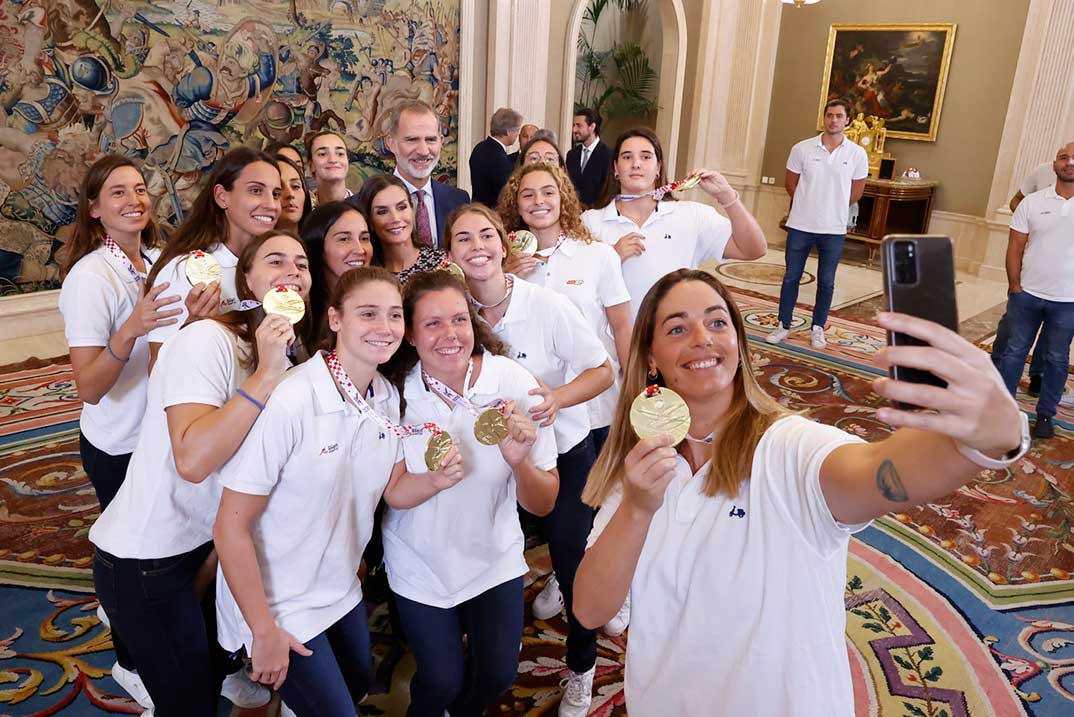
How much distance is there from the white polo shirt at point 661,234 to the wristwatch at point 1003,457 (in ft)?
9.50

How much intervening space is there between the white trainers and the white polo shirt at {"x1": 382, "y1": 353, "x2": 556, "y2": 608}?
0.66m

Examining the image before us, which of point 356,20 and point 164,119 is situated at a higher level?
point 356,20

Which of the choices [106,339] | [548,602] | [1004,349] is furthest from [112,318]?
[1004,349]

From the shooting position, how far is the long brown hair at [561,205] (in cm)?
371

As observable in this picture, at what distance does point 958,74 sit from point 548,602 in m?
11.7

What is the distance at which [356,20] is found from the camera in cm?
830

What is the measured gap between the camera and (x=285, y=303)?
2.49 meters

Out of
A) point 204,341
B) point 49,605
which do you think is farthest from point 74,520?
point 204,341

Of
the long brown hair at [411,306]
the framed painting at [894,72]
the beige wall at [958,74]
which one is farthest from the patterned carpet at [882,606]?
the framed painting at [894,72]

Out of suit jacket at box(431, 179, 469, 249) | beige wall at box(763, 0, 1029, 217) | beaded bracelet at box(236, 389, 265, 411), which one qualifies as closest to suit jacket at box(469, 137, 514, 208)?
suit jacket at box(431, 179, 469, 249)

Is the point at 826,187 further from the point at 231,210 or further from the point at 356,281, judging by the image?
the point at 356,281

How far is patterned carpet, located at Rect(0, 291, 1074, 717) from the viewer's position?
3166mm

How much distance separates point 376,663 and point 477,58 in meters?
8.29

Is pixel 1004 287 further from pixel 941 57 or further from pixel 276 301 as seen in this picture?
pixel 276 301
